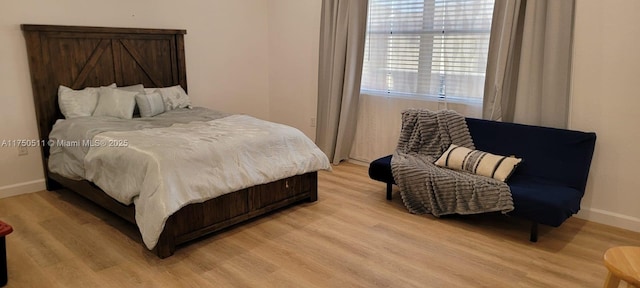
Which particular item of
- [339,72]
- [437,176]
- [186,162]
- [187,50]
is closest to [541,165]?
[437,176]

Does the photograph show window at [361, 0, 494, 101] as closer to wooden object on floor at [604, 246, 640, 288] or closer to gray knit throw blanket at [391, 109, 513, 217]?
gray knit throw blanket at [391, 109, 513, 217]

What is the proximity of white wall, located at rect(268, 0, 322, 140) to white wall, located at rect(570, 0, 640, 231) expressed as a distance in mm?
2640

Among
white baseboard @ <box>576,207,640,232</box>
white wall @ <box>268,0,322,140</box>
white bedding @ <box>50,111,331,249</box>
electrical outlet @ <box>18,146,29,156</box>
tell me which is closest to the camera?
white bedding @ <box>50,111,331,249</box>

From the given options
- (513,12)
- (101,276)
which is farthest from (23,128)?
(513,12)

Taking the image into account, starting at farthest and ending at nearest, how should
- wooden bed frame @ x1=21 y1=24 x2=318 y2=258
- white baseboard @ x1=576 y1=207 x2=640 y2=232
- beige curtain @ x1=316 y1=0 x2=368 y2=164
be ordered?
beige curtain @ x1=316 y1=0 x2=368 y2=164
white baseboard @ x1=576 y1=207 x2=640 y2=232
wooden bed frame @ x1=21 y1=24 x2=318 y2=258

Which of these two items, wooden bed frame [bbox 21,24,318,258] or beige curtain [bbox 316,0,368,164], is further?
beige curtain [bbox 316,0,368,164]

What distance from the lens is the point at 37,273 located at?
2443 millimetres

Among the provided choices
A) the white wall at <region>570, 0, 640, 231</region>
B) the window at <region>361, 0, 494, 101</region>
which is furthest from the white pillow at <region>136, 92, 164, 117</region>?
the white wall at <region>570, 0, 640, 231</region>

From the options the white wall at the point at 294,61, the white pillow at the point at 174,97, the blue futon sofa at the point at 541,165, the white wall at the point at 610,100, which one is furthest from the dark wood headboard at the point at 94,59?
the white wall at the point at 610,100

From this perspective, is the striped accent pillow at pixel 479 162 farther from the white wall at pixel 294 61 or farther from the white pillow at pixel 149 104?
the white pillow at pixel 149 104

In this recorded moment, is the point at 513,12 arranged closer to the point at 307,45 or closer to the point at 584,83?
the point at 584,83

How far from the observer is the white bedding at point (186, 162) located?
2568mm

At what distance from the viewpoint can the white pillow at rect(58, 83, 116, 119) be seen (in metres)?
3.67

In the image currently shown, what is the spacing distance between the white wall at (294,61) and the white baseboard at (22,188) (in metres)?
2.64
